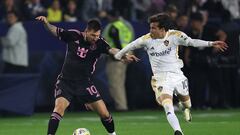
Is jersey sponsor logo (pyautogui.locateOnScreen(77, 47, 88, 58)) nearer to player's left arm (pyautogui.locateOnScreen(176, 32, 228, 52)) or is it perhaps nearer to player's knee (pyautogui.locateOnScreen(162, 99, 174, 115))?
player's knee (pyautogui.locateOnScreen(162, 99, 174, 115))

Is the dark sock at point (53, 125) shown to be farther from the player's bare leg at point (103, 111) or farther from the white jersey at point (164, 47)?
the white jersey at point (164, 47)

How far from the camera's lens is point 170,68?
15.7 meters

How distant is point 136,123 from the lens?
1970 cm

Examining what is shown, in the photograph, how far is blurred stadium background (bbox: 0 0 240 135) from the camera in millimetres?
22328

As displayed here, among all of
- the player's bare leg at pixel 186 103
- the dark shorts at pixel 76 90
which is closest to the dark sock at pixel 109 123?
the dark shorts at pixel 76 90

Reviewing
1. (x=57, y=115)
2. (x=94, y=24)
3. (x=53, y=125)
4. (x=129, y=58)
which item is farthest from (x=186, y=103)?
(x=53, y=125)

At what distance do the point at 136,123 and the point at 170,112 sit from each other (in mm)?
4977

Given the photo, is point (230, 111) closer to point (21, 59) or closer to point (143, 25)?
point (143, 25)

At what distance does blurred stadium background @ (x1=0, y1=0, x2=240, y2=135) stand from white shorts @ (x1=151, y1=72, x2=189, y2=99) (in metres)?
6.25

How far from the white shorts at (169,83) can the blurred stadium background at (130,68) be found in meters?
6.25

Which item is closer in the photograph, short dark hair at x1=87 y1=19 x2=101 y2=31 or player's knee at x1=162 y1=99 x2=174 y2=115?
short dark hair at x1=87 y1=19 x2=101 y2=31

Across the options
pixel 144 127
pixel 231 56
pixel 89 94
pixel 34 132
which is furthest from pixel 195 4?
pixel 89 94

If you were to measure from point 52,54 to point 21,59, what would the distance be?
4.21ft

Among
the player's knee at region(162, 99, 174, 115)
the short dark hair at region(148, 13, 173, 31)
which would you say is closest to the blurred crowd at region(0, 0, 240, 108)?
the short dark hair at region(148, 13, 173, 31)
